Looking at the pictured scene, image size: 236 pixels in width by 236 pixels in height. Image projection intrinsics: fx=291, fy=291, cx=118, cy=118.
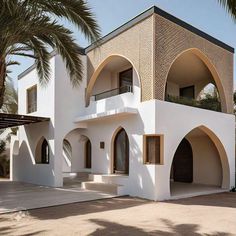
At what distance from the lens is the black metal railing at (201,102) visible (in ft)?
43.3

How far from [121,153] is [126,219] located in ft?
22.5

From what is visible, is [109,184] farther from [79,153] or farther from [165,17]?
[165,17]

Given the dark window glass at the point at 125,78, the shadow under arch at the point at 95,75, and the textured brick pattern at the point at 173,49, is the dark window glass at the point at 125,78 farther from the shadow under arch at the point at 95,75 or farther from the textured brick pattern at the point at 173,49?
the textured brick pattern at the point at 173,49

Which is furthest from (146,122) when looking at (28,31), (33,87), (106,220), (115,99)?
(33,87)

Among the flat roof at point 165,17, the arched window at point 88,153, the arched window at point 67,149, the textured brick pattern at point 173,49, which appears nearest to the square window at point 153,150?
the textured brick pattern at point 173,49

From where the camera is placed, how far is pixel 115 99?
14.2 meters

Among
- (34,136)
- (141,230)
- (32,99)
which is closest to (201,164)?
(34,136)

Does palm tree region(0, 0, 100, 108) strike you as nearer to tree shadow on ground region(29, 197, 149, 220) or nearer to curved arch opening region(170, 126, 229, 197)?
tree shadow on ground region(29, 197, 149, 220)

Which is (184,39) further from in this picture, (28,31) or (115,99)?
(28,31)

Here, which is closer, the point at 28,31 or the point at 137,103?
the point at 28,31

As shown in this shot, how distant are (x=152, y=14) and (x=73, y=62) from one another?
4.55m

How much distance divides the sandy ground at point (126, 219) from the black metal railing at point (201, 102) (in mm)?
4636

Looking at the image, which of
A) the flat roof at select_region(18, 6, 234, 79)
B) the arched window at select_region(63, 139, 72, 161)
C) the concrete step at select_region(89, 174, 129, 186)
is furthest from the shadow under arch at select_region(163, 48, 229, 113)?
the arched window at select_region(63, 139, 72, 161)

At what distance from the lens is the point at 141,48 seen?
1253cm
